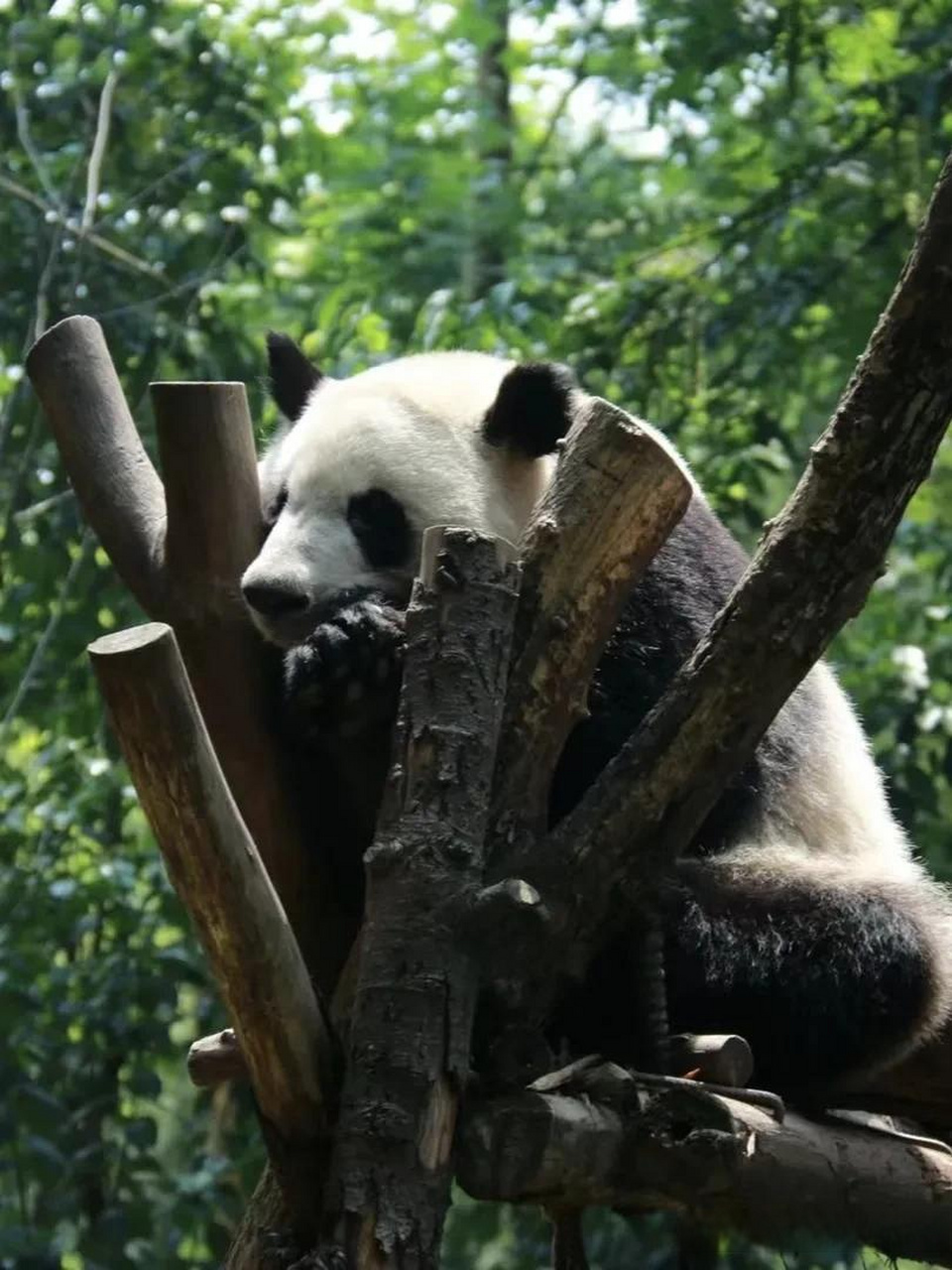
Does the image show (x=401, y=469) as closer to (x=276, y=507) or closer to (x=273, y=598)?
(x=276, y=507)

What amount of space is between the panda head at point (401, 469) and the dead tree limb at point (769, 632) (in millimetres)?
855

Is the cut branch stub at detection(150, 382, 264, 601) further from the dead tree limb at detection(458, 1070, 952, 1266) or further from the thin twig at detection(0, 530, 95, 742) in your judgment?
the thin twig at detection(0, 530, 95, 742)

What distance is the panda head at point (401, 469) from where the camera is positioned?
9.98 feet

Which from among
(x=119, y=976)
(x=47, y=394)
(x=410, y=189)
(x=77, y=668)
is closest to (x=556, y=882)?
(x=47, y=394)

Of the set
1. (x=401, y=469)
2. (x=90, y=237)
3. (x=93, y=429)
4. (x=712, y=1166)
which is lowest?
(x=712, y=1166)

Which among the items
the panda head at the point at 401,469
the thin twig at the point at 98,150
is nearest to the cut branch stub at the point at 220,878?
the panda head at the point at 401,469

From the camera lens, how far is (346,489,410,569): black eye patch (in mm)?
3109

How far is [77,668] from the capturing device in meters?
4.94

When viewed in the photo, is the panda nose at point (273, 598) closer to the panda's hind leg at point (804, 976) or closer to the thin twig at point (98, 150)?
the panda's hind leg at point (804, 976)

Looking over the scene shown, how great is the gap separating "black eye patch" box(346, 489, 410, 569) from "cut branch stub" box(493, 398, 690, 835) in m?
0.87

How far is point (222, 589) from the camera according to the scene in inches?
98.0

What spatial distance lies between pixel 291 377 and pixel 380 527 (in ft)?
2.07

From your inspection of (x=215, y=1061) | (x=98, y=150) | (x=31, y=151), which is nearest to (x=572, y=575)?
(x=215, y=1061)

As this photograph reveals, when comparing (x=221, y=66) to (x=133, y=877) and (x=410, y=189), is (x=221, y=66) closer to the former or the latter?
(x=410, y=189)
